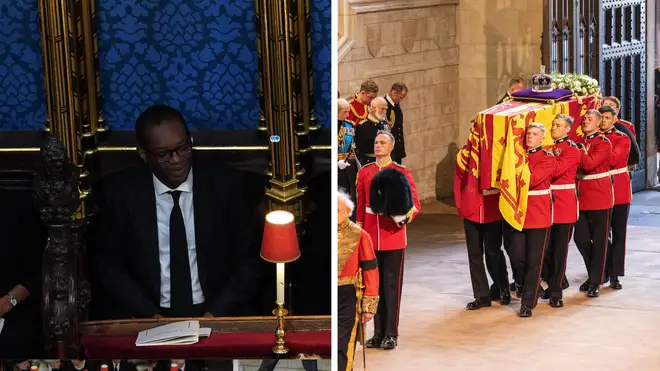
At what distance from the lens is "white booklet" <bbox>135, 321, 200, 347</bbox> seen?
5.67 metres

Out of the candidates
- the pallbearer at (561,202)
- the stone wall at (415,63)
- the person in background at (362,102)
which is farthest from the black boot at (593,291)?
the stone wall at (415,63)

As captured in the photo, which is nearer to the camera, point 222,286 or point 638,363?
point 222,286

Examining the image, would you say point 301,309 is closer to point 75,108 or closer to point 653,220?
point 75,108

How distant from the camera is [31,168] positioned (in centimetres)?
563

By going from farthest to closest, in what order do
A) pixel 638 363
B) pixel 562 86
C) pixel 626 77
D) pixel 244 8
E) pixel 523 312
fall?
pixel 626 77 < pixel 562 86 < pixel 523 312 < pixel 638 363 < pixel 244 8

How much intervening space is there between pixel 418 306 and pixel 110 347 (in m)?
3.96

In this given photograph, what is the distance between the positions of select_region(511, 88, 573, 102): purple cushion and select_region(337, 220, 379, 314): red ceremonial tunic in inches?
127

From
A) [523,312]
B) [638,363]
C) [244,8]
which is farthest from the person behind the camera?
[523,312]

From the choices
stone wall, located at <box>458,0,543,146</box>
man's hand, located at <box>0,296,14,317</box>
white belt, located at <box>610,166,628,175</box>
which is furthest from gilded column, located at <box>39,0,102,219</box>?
stone wall, located at <box>458,0,543,146</box>

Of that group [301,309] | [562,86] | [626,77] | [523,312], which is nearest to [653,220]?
[626,77]

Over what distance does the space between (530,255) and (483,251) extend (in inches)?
16.0

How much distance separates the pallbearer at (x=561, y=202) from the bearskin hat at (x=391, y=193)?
154 cm

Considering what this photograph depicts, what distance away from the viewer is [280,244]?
562cm

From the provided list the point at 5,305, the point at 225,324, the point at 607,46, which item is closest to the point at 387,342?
the point at 225,324
